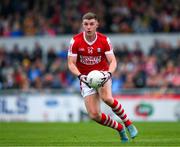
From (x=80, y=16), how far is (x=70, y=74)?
3.79 m

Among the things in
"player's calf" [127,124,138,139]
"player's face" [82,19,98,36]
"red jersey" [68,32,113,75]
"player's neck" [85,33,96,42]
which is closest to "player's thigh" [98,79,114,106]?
"red jersey" [68,32,113,75]

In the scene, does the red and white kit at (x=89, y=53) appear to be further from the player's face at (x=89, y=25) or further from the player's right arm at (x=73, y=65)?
the player's face at (x=89, y=25)

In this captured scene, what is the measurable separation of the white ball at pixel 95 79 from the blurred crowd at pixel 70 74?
1260cm

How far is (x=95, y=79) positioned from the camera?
1441 cm

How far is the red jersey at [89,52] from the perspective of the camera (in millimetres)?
15044

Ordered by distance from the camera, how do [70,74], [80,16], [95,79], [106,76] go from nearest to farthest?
[95,79] < [106,76] < [70,74] < [80,16]

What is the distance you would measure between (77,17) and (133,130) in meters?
17.6

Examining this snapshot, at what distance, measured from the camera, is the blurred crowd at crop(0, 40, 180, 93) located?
27.7 metres

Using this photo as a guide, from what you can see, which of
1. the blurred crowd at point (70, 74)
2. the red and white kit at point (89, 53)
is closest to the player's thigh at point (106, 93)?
the red and white kit at point (89, 53)

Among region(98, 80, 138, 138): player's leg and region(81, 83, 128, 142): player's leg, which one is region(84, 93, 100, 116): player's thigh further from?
region(98, 80, 138, 138): player's leg

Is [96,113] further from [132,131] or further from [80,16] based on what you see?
[80,16]

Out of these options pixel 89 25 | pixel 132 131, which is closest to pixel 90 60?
pixel 89 25

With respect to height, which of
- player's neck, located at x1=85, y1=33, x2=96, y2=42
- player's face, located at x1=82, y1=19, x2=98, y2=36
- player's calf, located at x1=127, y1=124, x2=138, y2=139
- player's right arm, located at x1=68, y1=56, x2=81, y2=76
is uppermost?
player's face, located at x1=82, y1=19, x2=98, y2=36

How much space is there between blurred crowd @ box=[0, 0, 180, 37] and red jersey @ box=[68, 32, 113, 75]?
1650 centimetres
